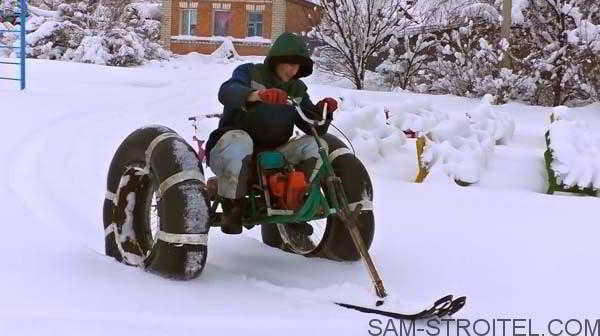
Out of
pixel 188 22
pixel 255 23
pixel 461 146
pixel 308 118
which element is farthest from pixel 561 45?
pixel 188 22

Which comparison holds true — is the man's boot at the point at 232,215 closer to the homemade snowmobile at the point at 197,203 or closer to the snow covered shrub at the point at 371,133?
the homemade snowmobile at the point at 197,203

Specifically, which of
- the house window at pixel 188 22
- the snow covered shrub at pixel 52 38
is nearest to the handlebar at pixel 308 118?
the snow covered shrub at pixel 52 38

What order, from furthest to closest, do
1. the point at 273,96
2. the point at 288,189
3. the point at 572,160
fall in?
the point at 572,160 < the point at 288,189 < the point at 273,96

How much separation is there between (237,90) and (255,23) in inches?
1133

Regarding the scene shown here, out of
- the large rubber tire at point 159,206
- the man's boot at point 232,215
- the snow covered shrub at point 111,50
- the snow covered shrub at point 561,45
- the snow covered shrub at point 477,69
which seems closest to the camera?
the large rubber tire at point 159,206

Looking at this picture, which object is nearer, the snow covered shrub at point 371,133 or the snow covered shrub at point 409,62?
the snow covered shrub at point 371,133

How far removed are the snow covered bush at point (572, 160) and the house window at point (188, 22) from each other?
2675 cm

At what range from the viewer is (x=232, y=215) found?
3.93 m

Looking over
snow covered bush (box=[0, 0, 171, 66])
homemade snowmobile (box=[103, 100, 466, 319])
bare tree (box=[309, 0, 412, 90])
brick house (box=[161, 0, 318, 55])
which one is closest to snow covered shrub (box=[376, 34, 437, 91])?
bare tree (box=[309, 0, 412, 90])

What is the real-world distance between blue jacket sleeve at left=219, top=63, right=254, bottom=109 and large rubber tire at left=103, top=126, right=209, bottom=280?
33 centimetres

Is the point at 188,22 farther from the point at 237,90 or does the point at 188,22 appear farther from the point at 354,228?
the point at 354,228

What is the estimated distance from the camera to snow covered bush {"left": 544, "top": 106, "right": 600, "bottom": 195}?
6734mm

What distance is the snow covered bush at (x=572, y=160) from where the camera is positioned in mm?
6734

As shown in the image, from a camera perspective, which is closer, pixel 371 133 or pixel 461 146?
pixel 461 146
